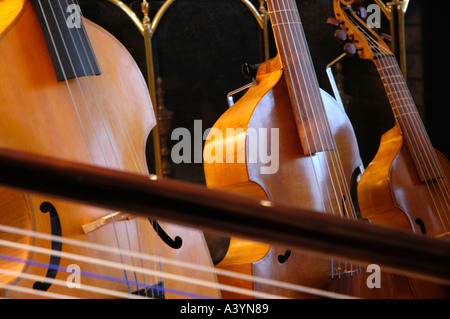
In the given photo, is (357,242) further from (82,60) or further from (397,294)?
(397,294)

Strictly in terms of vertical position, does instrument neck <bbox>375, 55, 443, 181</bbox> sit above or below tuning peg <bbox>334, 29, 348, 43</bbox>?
below

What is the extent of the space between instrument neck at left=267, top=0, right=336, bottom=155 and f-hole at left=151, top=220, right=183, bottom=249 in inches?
21.6

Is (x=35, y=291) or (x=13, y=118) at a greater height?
(x=13, y=118)

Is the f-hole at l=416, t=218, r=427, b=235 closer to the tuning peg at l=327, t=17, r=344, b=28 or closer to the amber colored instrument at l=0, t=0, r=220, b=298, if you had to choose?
the tuning peg at l=327, t=17, r=344, b=28

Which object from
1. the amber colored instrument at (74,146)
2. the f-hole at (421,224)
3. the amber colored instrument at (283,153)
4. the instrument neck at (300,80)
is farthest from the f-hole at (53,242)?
the f-hole at (421,224)

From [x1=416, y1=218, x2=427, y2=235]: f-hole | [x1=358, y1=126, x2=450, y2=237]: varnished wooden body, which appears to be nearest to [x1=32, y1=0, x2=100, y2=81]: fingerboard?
[x1=358, y1=126, x2=450, y2=237]: varnished wooden body

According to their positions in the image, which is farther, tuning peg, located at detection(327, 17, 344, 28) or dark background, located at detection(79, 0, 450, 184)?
dark background, located at detection(79, 0, 450, 184)

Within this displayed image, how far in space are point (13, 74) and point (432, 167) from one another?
4.83 ft

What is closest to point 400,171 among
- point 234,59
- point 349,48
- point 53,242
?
point 349,48

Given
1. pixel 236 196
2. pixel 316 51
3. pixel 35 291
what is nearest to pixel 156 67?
pixel 316 51

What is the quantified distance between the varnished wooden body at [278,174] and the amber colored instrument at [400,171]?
10.3 inches

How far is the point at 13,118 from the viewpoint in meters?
1.25

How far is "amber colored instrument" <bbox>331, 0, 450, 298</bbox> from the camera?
6.59ft

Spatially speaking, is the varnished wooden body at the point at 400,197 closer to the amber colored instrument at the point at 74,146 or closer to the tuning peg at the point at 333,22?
the tuning peg at the point at 333,22
